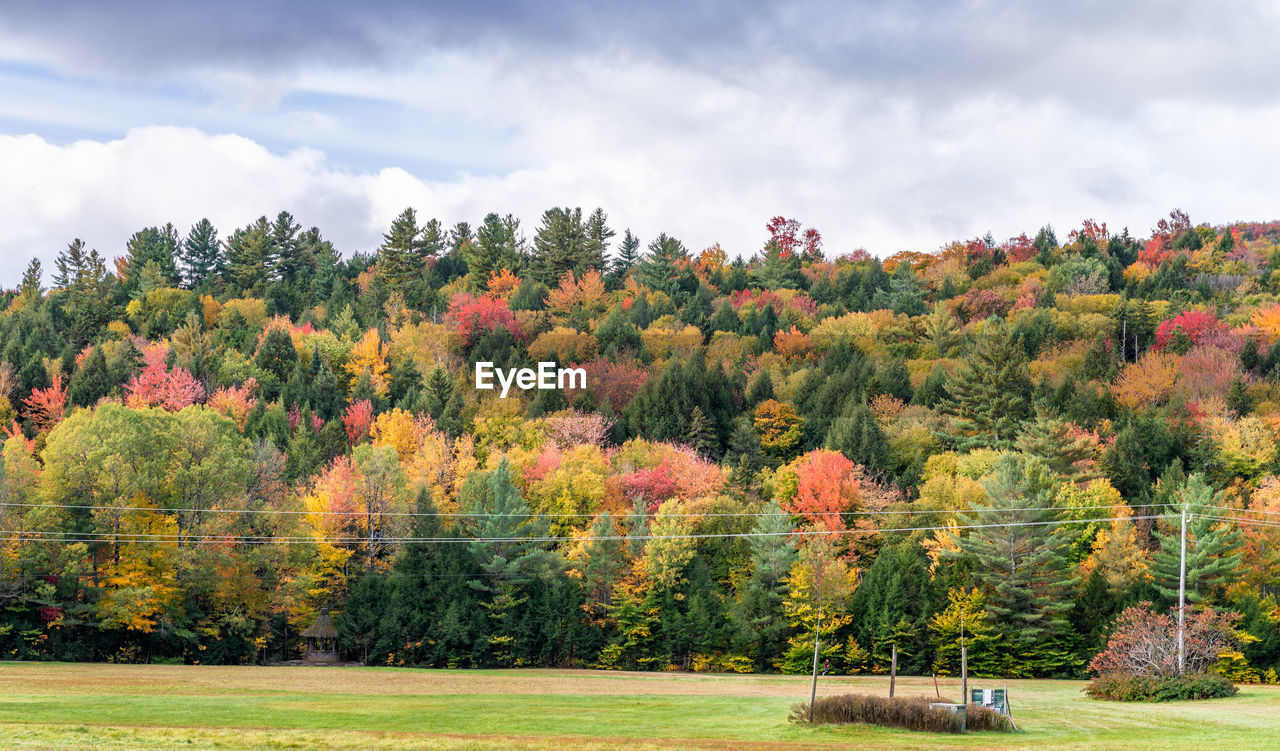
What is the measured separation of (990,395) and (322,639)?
47.8m

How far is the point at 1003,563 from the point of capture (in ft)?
220

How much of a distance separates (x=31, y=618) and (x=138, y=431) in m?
10.2

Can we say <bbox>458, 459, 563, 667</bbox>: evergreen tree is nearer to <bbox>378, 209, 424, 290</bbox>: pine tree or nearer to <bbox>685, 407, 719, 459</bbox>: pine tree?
<bbox>685, 407, 719, 459</bbox>: pine tree

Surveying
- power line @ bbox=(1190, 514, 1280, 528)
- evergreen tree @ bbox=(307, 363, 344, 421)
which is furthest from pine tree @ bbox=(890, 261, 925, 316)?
power line @ bbox=(1190, 514, 1280, 528)

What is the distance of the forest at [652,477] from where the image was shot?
64688mm

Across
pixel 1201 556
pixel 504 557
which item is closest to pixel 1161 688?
pixel 1201 556

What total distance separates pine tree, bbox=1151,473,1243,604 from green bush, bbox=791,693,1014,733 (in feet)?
99.7

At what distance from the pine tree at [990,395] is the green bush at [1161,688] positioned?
40574mm

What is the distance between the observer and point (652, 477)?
82625mm

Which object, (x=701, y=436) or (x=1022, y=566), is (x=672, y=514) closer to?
(x=1022, y=566)

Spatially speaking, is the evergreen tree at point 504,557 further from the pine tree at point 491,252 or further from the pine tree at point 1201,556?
the pine tree at point 491,252

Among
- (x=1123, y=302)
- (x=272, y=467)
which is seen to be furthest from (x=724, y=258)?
(x=272, y=467)

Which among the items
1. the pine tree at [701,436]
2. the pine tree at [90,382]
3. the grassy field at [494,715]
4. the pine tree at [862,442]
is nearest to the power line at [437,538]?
the grassy field at [494,715]

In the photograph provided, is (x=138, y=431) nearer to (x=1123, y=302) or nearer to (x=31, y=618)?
(x=31, y=618)
